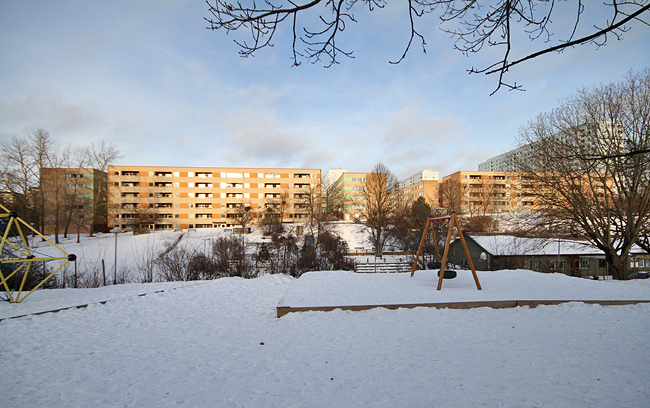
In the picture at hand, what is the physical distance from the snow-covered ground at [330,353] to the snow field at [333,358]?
0.02 metres

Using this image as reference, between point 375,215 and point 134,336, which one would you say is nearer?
point 134,336

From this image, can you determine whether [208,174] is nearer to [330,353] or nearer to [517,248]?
[517,248]

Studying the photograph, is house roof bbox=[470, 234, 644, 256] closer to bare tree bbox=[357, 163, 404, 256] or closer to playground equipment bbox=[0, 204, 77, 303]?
bare tree bbox=[357, 163, 404, 256]

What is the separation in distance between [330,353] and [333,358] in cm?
19

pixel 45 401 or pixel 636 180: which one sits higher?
pixel 636 180

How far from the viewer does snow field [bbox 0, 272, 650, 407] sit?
329 centimetres

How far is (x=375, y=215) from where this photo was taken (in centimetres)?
3184

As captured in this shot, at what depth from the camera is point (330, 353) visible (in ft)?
15.0

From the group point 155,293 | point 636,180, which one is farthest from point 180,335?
point 636,180

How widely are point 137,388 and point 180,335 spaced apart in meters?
2.13

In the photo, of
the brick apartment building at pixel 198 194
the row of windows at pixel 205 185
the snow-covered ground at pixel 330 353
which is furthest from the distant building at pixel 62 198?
the snow-covered ground at pixel 330 353

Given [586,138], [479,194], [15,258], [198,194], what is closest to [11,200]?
[15,258]

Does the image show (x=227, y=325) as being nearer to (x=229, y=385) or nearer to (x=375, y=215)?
(x=229, y=385)

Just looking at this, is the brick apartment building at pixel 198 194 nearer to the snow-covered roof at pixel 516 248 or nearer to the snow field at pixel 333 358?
the snow-covered roof at pixel 516 248
